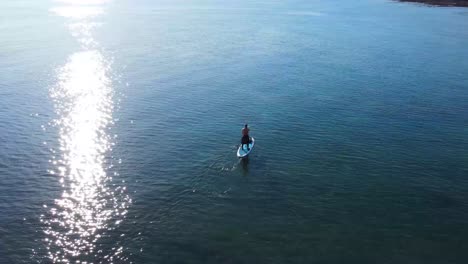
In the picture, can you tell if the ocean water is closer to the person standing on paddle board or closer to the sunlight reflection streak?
the sunlight reflection streak

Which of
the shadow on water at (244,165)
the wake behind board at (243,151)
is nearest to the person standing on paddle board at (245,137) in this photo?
the wake behind board at (243,151)

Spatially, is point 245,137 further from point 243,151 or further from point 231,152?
point 231,152

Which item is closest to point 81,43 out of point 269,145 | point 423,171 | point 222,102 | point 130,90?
point 130,90

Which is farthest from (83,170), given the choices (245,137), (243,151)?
(245,137)

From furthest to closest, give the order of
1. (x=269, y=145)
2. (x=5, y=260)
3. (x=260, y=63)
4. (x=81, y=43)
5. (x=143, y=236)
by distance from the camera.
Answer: (x=81, y=43) < (x=260, y=63) < (x=269, y=145) < (x=143, y=236) < (x=5, y=260)

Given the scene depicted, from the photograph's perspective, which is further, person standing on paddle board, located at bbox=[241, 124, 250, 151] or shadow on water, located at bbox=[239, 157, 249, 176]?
person standing on paddle board, located at bbox=[241, 124, 250, 151]

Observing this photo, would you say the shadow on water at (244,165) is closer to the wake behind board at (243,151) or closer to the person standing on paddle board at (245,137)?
the wake behind board at (243,151)

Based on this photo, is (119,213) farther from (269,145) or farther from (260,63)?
(260,63)

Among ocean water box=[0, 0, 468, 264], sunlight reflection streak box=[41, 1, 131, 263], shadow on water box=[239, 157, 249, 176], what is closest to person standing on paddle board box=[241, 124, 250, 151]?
shadow on water box=[239, 157, 249, 176]
